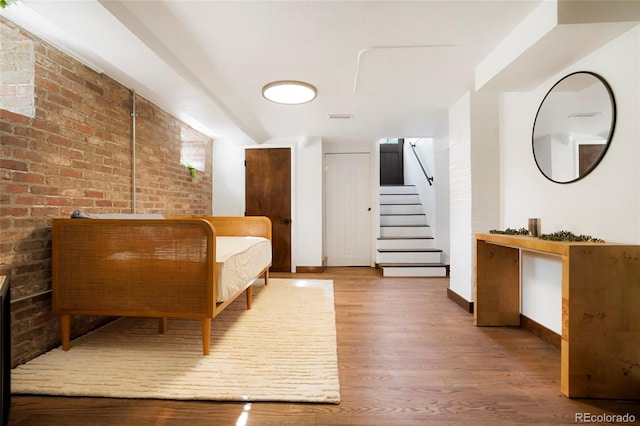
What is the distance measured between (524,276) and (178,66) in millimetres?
3251

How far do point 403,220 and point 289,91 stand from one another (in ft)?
11.6

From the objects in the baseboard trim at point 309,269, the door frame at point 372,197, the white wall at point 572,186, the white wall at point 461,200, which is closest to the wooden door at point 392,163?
the door frame at point 372,197

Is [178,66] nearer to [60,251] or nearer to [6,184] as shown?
[6,184]

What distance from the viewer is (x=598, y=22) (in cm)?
144

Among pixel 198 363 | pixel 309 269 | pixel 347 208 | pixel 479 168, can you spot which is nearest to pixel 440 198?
pixel 347 208

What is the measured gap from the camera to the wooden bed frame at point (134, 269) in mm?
1703

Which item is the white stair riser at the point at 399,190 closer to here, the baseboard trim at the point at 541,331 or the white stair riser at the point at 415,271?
the white stair riser at the point at 415,271

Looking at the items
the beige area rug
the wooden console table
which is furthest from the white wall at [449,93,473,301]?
the beige area rug

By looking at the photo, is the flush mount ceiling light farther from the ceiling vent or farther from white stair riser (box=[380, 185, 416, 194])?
white stair riser (box=[380, 185, 416, 194])

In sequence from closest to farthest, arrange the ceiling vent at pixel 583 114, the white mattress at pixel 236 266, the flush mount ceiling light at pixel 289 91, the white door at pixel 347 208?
the ceiling vent at pixel 583 114 < the white mattress at pixel 236 266 < the flush mount ceiling light at pixel 289 91 < the white door at pixel 347 208

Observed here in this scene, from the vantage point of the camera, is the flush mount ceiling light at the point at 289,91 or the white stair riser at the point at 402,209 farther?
the white stair riser at the point at 402,209

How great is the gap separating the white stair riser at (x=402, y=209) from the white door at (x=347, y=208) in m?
0.74

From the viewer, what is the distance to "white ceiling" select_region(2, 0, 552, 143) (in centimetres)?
156

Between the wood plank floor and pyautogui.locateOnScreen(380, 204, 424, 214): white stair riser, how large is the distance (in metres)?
3.35
